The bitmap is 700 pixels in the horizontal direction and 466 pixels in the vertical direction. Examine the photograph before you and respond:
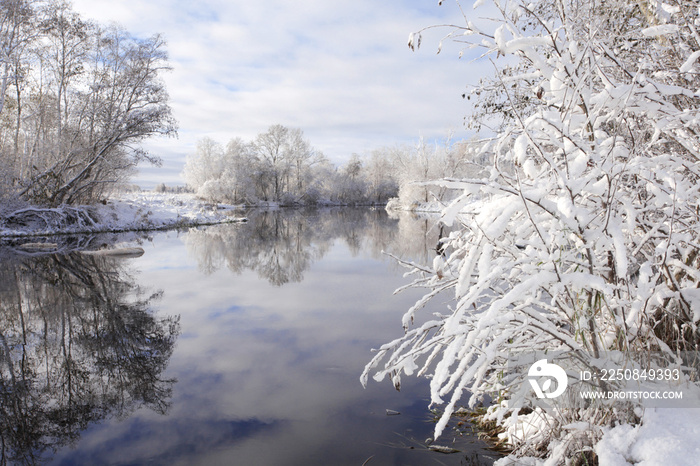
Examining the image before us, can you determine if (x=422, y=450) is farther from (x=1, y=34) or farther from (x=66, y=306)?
(x=1, y=34)

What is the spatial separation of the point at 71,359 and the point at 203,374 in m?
1.62

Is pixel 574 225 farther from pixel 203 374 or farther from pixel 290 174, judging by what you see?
pixel 290 174

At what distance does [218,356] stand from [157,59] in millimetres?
19251

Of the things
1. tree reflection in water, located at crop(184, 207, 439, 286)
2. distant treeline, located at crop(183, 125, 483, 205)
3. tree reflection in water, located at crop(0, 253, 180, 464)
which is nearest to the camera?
tree reflection in water, located at crop(0, 253, 180, 464)

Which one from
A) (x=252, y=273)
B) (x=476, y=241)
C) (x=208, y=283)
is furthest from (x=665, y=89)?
(x=252, y=273)

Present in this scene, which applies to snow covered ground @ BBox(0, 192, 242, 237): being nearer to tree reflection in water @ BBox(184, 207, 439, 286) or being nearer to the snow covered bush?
tree reflection in water @ BBox(184, 207, 439, 286)

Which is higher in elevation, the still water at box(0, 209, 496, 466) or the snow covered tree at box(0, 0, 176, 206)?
the snow covered tree at box(0, 0, 176, 206)

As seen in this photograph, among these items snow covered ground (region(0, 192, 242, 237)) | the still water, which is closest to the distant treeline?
snow covered ground (region(0, 192, 242, 237))

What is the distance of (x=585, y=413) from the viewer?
8.26ft

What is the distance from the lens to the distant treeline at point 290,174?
4594 cm

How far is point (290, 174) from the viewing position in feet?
180

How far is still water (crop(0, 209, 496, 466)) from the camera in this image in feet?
10.9

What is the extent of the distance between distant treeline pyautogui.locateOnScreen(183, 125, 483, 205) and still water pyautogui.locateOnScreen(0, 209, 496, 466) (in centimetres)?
3532

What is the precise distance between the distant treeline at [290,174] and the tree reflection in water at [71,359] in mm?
36613
